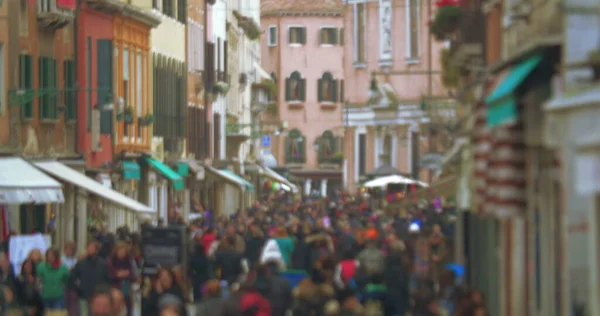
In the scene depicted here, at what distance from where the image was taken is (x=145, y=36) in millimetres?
52656

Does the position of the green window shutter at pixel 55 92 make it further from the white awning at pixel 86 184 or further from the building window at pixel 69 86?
the white awning at pixel 86 184

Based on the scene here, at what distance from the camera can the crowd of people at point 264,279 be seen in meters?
19.1

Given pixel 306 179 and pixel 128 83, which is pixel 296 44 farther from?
pixel 128 83

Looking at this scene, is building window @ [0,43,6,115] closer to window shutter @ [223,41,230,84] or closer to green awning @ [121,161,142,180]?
green awning @ [121,161,142,180]

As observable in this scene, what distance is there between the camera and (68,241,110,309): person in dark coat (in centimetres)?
2627

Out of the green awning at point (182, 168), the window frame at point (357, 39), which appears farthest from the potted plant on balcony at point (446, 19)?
the window frame at point (357, 39)

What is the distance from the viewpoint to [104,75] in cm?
4472

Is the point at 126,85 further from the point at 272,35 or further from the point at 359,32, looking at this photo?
the point at 272,35

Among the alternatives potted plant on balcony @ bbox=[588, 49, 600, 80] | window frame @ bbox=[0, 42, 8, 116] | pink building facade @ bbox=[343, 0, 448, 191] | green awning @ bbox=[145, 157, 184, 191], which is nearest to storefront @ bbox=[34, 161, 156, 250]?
window frame @ bbox=[0, 42, 8, 116]

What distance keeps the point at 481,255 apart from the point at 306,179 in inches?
3561

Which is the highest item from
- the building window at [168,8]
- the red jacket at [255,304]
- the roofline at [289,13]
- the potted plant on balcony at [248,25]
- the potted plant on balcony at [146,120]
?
the roofline at [289,13]

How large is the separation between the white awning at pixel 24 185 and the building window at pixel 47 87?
3429mm

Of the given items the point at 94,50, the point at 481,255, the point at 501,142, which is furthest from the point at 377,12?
the point at 501,142

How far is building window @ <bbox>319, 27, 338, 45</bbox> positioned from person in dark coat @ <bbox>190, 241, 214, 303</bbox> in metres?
88.7
